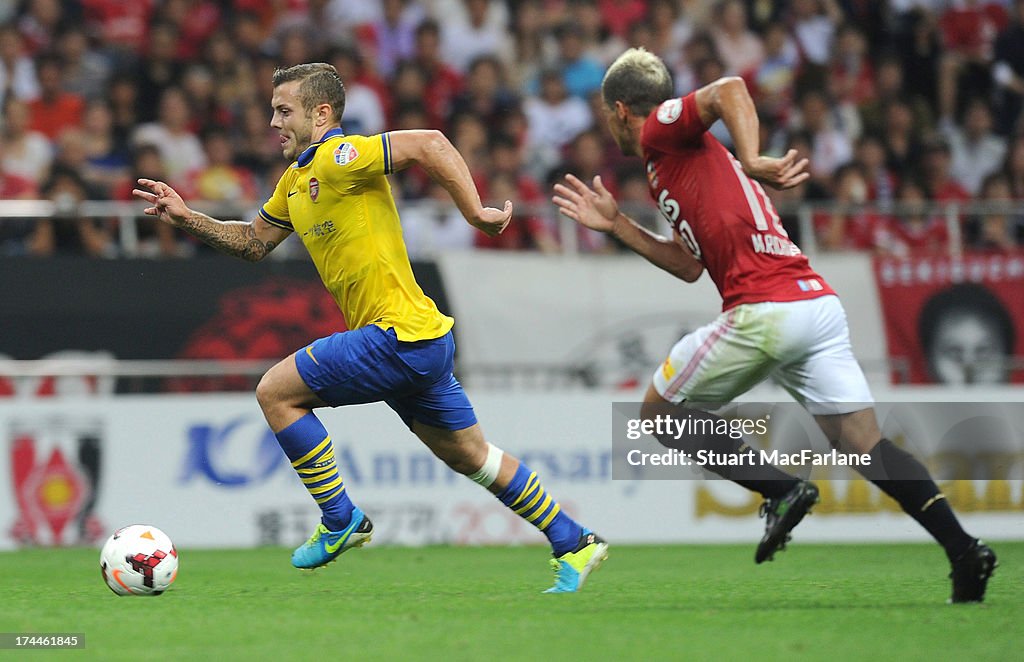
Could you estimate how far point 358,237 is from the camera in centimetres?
651

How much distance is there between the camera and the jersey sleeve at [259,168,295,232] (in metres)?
6.88

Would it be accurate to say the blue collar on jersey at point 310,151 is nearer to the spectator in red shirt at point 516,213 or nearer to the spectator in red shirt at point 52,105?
the spectator in red shirt at point 516,213

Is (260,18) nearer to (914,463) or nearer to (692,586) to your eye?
(692,586)

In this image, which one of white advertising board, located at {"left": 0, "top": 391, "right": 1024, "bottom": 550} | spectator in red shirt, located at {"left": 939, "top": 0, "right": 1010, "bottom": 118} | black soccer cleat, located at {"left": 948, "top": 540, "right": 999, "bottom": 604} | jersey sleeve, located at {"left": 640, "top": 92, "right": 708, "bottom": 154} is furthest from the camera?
spectator in red shirt, located at {"left": 939, "top": 0, "right": 1010, "bottom": 118}

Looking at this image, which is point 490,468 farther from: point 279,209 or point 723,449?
point 279,209

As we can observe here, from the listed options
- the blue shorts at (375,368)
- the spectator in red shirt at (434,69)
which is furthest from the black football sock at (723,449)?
the spectator in red shirt at (434,69)

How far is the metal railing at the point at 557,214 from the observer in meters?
11.3

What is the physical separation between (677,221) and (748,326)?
618 millimetres

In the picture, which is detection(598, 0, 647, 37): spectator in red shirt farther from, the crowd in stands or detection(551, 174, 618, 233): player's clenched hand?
detection(551, 174, 618, 233): player's clenched hand

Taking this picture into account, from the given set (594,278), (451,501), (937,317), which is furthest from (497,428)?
(937,317)

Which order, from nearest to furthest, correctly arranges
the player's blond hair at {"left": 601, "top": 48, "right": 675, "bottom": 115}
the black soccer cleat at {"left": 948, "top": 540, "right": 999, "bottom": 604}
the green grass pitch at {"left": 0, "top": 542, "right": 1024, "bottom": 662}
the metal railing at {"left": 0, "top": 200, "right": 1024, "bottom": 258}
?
1. the green grass pitch at {"left": 0, "top": 542, "right": 1024, "bottom": 662}
2. the black soccer cleat at {"left": 948, "top": 540, "right": 999, "bottom": 604}
3. the player's blond hair at {"left": 601, "top": 48, "right": 675, "bottom": 115}
4. the metal railing at {"left": 0, "top": 200, "right": 1024, "bottom": 258}

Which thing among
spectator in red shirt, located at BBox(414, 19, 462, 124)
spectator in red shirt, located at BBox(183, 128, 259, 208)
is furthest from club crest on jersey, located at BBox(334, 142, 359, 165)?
spectator in red shirt, located at BBox(414, 19, 462, 124)

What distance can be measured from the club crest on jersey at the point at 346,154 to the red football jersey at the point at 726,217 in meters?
1.26

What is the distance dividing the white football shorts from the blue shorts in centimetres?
107
